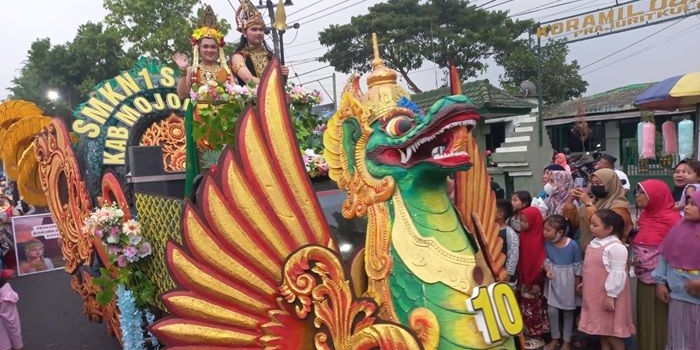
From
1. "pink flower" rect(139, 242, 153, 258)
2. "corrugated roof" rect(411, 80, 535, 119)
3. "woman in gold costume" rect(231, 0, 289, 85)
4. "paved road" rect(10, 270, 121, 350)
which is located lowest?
"paved road" rect(10, 270, 121, 350)

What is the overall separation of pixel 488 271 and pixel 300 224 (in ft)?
2.54

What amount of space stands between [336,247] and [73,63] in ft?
82.2

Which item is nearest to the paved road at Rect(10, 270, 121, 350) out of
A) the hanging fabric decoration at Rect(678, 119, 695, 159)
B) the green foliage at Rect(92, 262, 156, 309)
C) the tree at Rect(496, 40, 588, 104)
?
the green foliage at Rect(92, 262, 156, 309)

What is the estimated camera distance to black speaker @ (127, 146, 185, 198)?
381 cm

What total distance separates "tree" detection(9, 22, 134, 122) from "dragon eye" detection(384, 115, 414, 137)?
22.5m

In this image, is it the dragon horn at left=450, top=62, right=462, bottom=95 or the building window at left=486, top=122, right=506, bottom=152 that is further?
the building window at left=486, top=122, right=506, bottom=152

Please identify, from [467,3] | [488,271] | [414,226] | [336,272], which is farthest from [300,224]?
[467,3]

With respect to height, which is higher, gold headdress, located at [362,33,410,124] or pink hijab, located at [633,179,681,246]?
gold headdress, located at [362,33,410,124]

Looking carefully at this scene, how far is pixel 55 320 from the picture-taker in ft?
18.4

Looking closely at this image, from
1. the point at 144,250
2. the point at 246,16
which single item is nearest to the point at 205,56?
the point at 246,16

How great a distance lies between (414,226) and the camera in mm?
1944

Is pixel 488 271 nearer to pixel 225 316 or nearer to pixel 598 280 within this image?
pixel 225 316

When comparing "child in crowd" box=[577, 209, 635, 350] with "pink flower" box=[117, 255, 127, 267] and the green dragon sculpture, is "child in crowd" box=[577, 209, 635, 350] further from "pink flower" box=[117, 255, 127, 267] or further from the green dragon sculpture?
"pink flower" box=[117, 255, 127, 267]

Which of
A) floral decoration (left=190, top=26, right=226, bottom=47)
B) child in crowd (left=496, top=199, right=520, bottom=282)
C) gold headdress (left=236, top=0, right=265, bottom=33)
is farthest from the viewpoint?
floral decoration (left=190, top=26, right=226, bottom=47)
